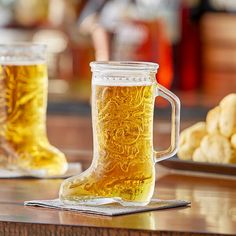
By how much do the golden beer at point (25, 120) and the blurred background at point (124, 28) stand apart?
2048 mm

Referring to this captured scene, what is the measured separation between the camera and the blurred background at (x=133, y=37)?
12.7ft

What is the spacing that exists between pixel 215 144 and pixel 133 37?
2.03 metres

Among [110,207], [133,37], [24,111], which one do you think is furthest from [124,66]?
[133,37]

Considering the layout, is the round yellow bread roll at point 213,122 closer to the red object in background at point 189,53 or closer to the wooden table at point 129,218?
the wooden table at point 129,218

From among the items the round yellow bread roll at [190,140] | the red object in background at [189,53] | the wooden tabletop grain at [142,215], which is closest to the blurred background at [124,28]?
the red object in background at [189,53]

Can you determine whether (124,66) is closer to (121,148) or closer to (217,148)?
(121,148)

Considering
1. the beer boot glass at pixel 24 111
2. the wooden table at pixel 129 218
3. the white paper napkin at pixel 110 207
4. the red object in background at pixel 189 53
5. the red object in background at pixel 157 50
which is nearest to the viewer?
the wooden table at pixel 129 218

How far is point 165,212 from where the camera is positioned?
1497mm

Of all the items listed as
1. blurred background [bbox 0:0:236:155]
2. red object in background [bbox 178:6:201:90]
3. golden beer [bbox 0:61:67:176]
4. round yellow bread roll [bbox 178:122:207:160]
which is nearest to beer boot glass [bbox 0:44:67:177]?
golden beer [bbox 0:61:67:176]

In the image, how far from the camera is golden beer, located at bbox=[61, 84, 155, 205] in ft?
4.97

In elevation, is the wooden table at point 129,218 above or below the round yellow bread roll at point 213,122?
below

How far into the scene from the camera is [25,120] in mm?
1800

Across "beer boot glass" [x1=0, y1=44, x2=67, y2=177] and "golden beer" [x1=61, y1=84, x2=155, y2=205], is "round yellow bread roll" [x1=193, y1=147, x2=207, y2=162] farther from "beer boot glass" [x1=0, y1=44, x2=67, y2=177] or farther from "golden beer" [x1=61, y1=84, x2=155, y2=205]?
"golden beer" [x1=61, y1=84, x2=155, y2=205]

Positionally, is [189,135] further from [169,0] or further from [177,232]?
[169,0]
